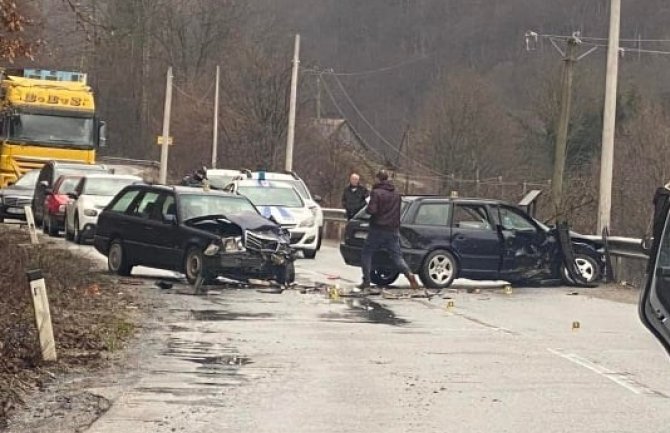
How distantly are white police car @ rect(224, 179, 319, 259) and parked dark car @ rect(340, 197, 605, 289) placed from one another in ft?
14.1

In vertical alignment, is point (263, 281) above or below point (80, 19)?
below

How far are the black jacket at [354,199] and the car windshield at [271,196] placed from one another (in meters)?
1.33

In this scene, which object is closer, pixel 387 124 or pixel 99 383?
pixel 99 383

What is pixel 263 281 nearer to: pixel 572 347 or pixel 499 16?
pixel 572 347

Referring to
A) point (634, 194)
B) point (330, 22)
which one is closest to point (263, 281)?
point (634, 194)

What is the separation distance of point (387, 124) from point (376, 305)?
57.4 metres

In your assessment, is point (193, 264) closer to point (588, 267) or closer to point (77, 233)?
point (588, 267)

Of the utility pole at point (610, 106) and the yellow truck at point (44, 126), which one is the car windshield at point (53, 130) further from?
the utility pole at point (610, 106)

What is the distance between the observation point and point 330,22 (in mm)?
57094

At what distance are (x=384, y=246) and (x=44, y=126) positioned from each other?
1771 centimetres

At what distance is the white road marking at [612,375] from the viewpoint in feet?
32.2

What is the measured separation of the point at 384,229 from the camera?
18.2 metres

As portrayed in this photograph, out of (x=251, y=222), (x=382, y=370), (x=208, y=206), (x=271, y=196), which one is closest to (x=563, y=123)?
(x=271, y=196)

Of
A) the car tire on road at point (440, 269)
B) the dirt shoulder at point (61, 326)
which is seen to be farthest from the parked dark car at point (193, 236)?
the car tire on road at point (440, 269)
